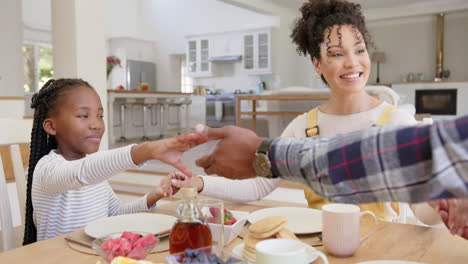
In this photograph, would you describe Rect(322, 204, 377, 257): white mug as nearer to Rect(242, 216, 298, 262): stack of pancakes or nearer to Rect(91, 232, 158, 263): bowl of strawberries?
Rect(242, 216, 298, 262): stack of pancakes

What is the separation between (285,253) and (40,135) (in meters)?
0.98

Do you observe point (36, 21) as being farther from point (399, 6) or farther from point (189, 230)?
point (189, 230)

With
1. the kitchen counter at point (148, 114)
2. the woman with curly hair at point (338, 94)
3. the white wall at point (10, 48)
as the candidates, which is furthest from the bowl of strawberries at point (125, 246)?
the white wall at point (10, 48)

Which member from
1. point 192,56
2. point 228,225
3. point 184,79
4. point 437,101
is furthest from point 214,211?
point 184,79

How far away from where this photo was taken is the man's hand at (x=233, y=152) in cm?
73

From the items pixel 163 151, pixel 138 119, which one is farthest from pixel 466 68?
pixel 163 151

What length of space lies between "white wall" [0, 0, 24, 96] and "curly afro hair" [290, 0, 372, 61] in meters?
7.07

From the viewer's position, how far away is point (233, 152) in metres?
0.74

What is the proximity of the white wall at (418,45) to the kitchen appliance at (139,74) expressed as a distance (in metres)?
5.85

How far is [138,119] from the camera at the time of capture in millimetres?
9367

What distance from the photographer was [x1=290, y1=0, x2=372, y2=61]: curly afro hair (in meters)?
1.38

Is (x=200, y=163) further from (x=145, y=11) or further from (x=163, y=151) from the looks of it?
(x=145, y=11)

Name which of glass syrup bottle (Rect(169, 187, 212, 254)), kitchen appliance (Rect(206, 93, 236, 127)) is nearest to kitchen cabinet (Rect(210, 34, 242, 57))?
kitchen appliance (Rect(206, 93, 236, 127))

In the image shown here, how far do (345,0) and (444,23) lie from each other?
354 inches
